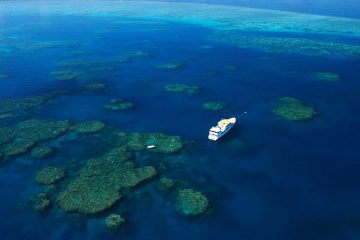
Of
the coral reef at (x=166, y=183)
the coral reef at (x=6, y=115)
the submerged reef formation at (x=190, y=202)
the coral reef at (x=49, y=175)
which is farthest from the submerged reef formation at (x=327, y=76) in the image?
the coral reef at (x=6, y=115)

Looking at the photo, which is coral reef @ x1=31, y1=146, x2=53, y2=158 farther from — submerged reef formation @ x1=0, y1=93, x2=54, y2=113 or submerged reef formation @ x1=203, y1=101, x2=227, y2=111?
submerged reef formation @ x1=203, y1=101, x2=227, y2=111

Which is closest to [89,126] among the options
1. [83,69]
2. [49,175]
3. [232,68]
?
[49,175]

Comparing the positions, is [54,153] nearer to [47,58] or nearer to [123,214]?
[123,214]

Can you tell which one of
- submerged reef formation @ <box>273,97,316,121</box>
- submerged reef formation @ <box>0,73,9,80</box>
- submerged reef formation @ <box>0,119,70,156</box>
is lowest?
submerged reef formation @ <box>0,73,9,80</box>

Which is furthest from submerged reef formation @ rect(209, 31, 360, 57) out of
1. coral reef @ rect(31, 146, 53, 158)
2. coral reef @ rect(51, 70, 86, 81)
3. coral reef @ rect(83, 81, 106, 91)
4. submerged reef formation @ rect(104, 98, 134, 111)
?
coral reef @ rect(31, 146, 53, 158)

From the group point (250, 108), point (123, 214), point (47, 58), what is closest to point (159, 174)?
point (123, 214)

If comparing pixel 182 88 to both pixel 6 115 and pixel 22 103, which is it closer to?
pixel 22 103

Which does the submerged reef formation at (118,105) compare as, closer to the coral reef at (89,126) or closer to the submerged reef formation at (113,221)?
the coral reef at (89,126)
